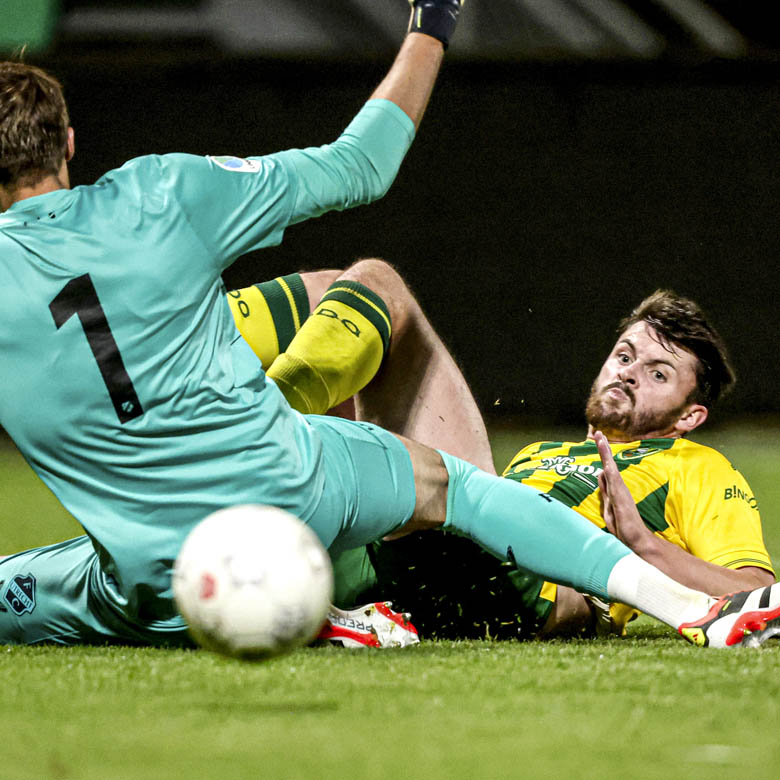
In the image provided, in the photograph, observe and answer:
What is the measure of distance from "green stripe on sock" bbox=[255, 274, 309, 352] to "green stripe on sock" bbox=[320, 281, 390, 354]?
0.67 feet

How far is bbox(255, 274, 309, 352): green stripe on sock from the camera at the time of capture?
3.79m

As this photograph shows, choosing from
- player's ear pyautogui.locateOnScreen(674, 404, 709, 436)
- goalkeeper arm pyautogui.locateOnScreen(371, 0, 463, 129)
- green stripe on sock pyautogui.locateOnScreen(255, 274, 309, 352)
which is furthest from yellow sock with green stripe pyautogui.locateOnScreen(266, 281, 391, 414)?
player's ear pyautogui.locateOnScreen(674, 404, 709, 436)

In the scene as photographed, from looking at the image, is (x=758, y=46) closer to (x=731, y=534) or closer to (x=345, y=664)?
(x=731, y=534)

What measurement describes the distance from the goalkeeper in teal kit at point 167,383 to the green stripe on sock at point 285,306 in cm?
86

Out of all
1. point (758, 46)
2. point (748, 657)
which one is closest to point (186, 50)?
point (758, 46)

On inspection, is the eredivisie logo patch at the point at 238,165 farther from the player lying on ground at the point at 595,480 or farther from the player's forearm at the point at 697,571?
the player's forearm at the point at 697,571

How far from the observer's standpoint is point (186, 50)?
1038 centimetres

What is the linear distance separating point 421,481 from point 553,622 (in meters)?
0.58

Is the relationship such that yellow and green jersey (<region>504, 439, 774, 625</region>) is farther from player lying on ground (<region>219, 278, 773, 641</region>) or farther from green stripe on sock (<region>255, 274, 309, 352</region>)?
green stripe on sock (<region>255, 274, 309, 352</region>)

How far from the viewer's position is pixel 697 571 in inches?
130

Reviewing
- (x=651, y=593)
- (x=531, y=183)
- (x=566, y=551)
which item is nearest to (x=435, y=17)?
(x=566, y=551)

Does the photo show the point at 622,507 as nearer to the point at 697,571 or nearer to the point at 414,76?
the point at 697,571

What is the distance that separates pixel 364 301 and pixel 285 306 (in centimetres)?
33

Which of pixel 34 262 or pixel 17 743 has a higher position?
pixel 34 262
